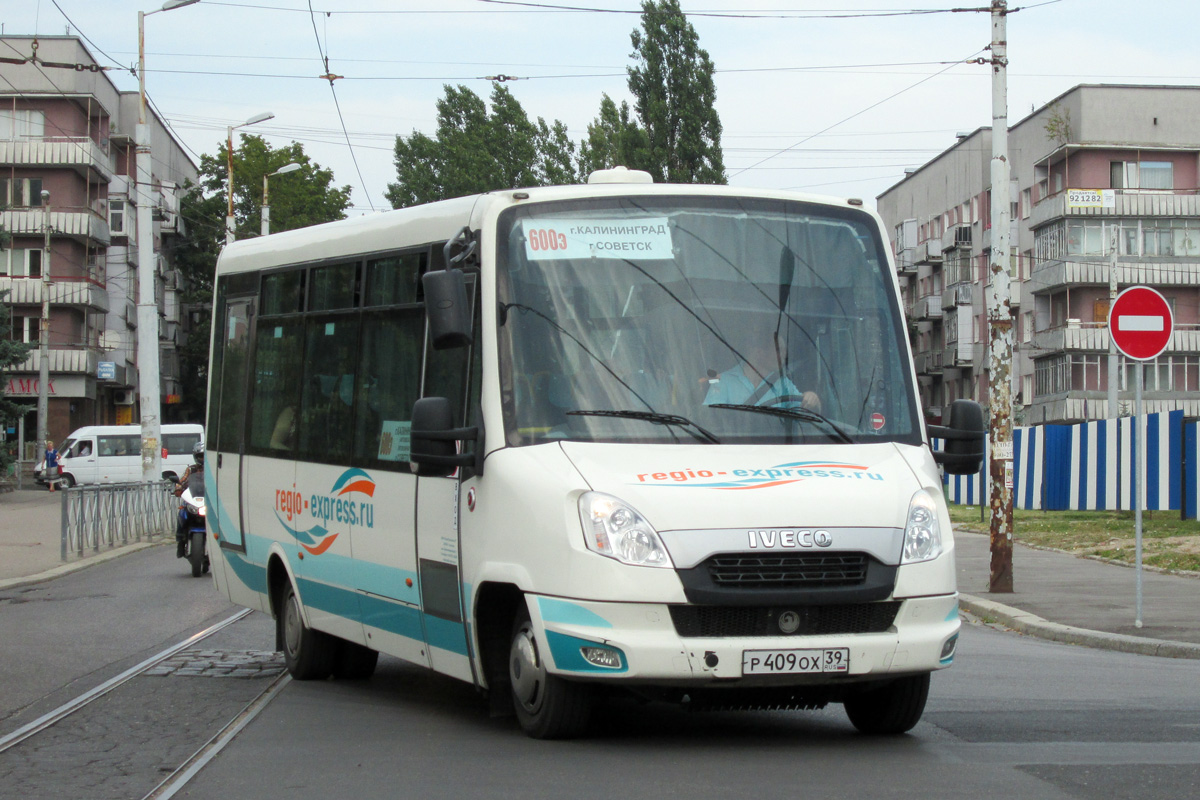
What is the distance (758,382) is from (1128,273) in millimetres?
71182

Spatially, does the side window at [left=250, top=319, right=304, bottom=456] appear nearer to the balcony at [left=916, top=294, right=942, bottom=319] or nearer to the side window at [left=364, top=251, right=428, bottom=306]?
the side window at [left=364, top=251, right=428, bottom=306]

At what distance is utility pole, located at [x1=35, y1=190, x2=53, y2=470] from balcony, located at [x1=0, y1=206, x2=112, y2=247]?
1.48 ft

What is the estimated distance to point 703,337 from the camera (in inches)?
311

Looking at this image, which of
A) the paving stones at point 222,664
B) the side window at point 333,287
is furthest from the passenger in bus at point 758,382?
the paving stones at point 222,664

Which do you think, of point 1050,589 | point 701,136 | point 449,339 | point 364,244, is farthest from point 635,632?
point 701,136

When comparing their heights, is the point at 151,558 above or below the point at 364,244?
below

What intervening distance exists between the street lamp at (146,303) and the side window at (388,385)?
21.7 m

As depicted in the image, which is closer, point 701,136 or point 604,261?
point 604,261

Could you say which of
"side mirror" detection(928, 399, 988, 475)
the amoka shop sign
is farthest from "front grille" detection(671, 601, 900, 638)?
the amoka shop sign

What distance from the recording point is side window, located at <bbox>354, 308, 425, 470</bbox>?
29.6ft

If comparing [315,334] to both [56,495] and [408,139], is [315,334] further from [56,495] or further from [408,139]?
[408,139]

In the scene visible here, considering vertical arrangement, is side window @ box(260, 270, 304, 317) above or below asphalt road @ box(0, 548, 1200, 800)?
above

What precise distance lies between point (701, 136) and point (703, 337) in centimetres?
5319

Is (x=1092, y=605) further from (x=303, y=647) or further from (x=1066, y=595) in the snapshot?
(x=303, y=647)
